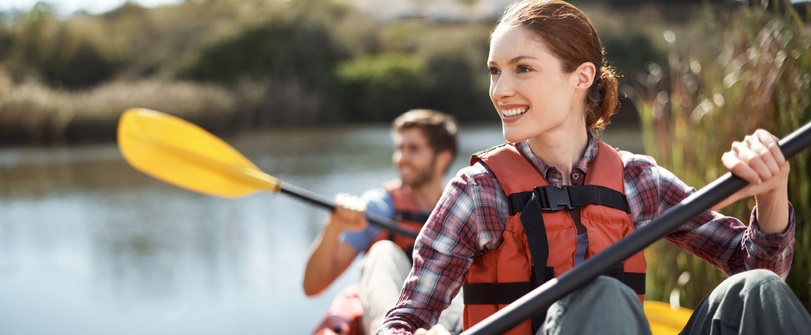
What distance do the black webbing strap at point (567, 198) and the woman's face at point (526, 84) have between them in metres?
0.10

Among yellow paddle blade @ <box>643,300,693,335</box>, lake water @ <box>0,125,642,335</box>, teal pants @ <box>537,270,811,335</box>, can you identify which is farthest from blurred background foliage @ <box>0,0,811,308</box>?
teal pants @ <box>537,270,811,335</box>

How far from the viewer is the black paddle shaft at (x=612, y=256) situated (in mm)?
1300

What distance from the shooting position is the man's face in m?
3.33

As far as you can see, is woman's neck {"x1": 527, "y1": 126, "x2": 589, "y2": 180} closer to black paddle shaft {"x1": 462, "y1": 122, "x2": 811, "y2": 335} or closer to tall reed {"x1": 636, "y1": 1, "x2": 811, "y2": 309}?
black paddle shaft {"x1": 462, "y1": 122, "x2": 811, "y2": 335}

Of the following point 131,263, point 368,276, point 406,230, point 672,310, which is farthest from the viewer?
point 131,263

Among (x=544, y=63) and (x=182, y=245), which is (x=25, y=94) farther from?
A: (x=544, y=63)

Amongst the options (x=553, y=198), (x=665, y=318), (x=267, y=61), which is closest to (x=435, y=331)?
(x=553, y=198)

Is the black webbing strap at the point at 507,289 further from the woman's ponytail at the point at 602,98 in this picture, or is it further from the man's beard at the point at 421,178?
the man's beard at the point at 421,178

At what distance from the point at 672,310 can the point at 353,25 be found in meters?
16.1

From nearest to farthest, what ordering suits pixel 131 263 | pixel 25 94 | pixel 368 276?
pixel 368 276 < pixel 131 263 < pixel 25 94

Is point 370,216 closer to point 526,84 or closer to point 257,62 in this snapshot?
point 526,84

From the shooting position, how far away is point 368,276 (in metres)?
2.70

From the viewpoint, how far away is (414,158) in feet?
11.1

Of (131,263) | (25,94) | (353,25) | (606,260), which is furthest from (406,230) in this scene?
(353,25)
